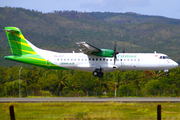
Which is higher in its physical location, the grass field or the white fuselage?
the white fuselage

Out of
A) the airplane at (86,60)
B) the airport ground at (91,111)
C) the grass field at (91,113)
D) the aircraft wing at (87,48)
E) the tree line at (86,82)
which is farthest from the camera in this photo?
the tree line at (86,82)

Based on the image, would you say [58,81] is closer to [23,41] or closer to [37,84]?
[37,84]

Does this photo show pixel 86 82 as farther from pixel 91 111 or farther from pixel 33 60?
pixel 91 111

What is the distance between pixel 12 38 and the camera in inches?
1467

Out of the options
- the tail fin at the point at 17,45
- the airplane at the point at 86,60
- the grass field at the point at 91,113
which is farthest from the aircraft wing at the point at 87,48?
the grass field at the point at 91,113

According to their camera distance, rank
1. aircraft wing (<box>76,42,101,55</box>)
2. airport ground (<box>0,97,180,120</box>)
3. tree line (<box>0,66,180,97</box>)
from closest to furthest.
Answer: airport ground (<box>0,97,180,120</box>), aircraft wing (<box>76,42,101,55</box>), tree line (<box>0,66,180,97</box>)

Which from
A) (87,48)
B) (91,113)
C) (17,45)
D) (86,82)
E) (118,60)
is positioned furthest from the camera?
(86,82)

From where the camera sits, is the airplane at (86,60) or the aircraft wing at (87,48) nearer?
the aircraft wing at (87,48)

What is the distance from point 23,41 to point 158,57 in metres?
20.0

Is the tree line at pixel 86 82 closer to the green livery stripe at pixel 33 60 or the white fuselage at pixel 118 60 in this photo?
the white fuselage at pixel 118 60

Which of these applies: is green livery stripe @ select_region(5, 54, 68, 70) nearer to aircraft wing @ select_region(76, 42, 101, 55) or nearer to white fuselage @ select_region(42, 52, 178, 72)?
white fuselage @ select_region(42, 52, 178, 72)

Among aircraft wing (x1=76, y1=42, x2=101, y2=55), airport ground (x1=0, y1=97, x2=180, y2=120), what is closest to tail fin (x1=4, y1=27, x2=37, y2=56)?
aircraft wing (x1=76, y1=42, x2=101, y2=55)

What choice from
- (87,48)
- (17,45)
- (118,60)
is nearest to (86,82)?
(118,60)

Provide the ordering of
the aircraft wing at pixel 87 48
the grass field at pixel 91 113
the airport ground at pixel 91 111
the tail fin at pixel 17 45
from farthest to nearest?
1. the tail fin at pixel 17 45
2. the aircraft wing at pixel 87 48
3. the airport ground at pixel 91 111
4. the grass field at pixel 91 113
